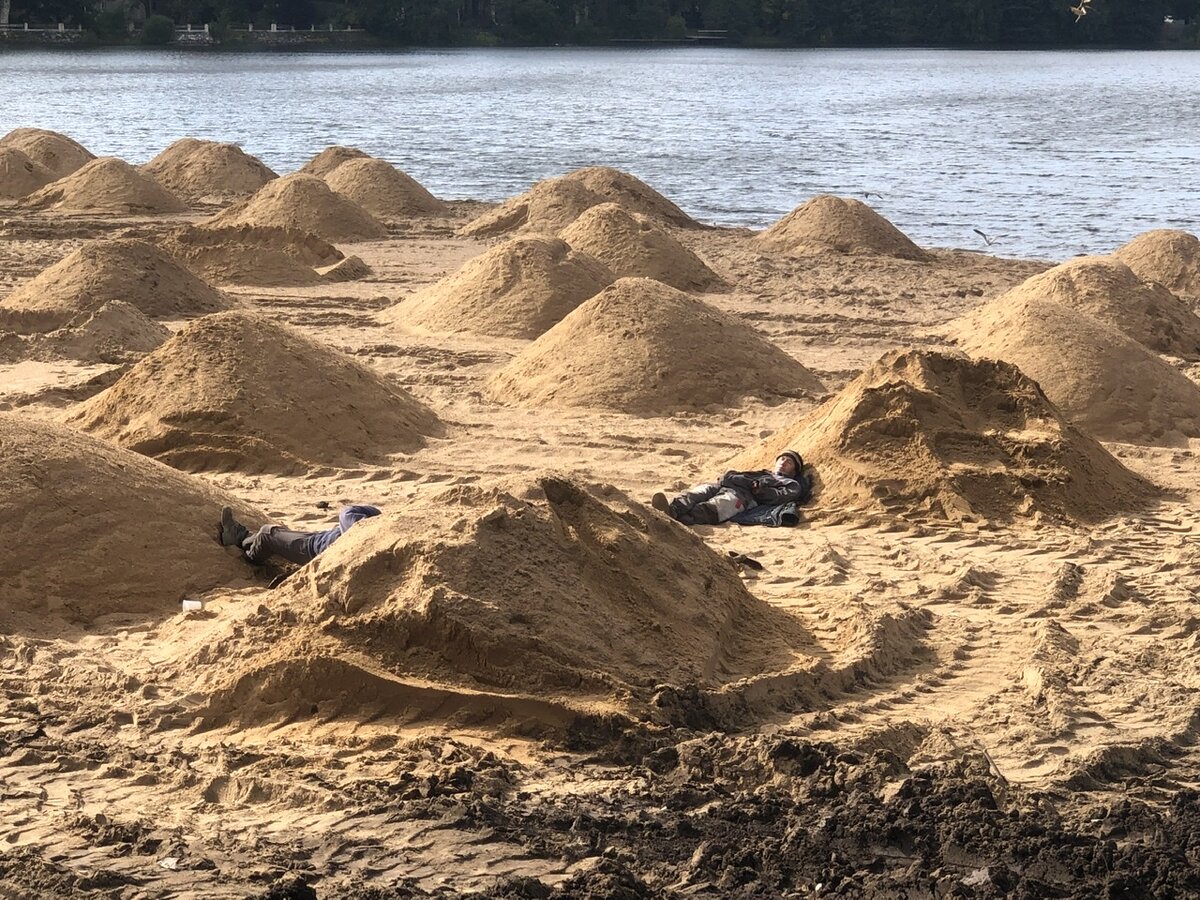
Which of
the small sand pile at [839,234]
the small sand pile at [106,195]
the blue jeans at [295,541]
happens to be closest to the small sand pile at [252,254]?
the small sand pile at [839,234]

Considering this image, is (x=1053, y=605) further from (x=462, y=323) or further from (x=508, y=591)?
(x=462, y=323)

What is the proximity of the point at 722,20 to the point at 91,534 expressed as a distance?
120m

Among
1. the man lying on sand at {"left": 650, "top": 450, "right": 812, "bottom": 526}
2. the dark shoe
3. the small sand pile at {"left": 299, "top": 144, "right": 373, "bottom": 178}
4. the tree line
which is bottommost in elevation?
the man lying on sand at {"left": 650, "top": 450, "right": 812, "bottom": 526}

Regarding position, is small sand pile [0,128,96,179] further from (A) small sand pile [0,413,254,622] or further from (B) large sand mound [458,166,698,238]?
(A) small sand pile [0,413,254,622]

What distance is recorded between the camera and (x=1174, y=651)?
23.6 ft

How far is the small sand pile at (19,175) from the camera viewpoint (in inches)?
1117

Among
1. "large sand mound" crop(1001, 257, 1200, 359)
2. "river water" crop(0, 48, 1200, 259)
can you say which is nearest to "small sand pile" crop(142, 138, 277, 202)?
"river water" crop(0, 48, 1200, 259)

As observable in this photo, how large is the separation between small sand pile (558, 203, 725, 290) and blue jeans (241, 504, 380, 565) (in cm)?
1049

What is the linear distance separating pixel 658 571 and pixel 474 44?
390 feet

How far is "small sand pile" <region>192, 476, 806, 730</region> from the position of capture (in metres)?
6.14

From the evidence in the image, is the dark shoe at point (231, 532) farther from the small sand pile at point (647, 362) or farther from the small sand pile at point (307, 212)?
the small sand pile at point (307, 212)

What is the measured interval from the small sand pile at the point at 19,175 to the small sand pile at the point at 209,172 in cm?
195

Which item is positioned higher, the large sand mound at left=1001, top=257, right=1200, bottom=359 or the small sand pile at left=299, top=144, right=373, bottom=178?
the small sand pile at left=299, top=144, right=373, bottom=178

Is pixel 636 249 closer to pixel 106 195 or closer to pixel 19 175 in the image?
pixel 106 195
